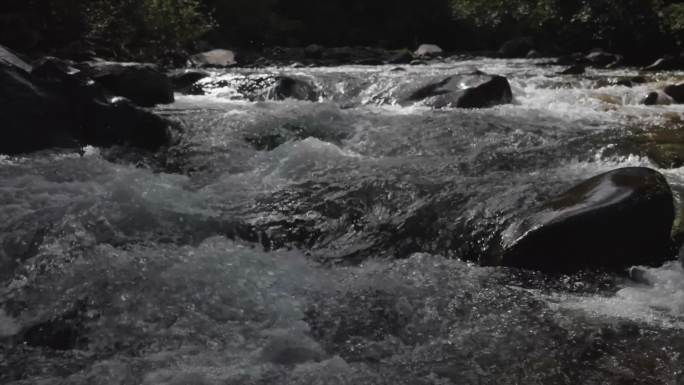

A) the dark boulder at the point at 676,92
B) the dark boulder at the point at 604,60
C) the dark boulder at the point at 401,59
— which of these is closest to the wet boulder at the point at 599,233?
the dark boulder at the point at 676,92

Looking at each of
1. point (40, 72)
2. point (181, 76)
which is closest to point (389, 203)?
point (40, 72)

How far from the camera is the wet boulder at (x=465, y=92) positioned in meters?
8.28

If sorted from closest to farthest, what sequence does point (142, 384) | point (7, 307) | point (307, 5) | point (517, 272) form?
point (142, 384)
point (7, 307)
point (517, 272)
point (307, 5)

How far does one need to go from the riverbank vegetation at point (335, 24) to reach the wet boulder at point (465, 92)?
5.78m

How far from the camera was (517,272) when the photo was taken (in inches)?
143

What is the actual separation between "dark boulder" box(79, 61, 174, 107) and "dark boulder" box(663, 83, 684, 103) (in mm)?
7195

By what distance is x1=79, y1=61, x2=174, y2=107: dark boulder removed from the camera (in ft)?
28.0

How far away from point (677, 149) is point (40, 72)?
675cm

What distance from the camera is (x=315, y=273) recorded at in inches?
146

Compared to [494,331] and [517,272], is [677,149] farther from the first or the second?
[494,331]

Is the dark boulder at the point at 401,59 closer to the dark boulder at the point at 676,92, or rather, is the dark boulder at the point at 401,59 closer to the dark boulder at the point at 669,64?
the dark boulder at the point at 669,64

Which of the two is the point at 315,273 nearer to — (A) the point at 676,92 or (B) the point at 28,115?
(B) the point at 28,115

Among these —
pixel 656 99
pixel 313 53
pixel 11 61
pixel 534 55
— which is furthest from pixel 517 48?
pixel 11 61

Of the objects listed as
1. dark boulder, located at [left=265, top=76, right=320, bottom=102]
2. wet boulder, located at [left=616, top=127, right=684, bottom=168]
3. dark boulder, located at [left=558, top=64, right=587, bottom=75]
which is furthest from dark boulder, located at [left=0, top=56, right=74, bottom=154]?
dark boulder, located at [left=558, top=64, right=587, bottom=75]
